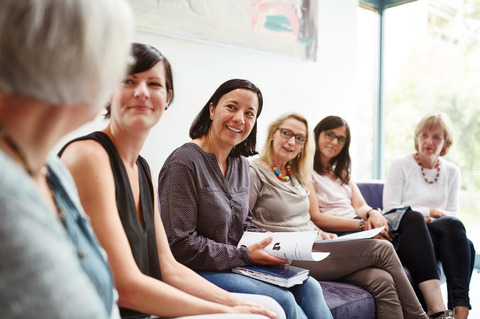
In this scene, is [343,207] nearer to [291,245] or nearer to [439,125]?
[439,125]

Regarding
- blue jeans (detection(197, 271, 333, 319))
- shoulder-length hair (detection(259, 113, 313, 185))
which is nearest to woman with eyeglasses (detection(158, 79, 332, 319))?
blue jeans (detection(197, 271, 333, 319))

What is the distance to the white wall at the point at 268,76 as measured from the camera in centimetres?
280

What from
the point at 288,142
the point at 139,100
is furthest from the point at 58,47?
the point at 288,142

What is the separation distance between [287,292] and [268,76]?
2280 mm

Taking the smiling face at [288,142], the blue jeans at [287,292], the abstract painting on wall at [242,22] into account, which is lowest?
the blue jeans at [287,292]

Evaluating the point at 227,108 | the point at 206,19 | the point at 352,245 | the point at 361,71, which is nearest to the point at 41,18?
the point at 227,108

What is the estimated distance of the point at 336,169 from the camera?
9.47 ft

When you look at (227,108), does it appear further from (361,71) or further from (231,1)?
(361,71)

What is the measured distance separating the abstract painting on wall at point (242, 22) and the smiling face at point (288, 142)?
0.95 metres

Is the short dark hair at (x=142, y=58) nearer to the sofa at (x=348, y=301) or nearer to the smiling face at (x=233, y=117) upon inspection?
the smiling face at (x=233, y=117)

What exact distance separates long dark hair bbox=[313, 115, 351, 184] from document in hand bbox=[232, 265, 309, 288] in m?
1.29

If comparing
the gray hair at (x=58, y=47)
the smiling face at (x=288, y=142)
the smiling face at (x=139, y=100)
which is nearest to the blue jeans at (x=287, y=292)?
the smiling face at (x=139, y=100)

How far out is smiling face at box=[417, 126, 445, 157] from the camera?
2.94 metres

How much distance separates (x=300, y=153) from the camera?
2514 mm
